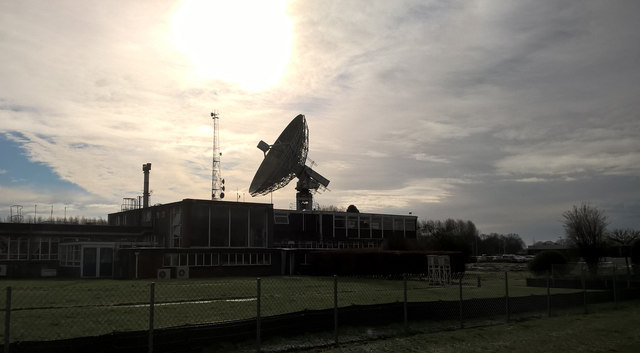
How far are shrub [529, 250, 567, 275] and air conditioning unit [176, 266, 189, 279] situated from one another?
3217 cm

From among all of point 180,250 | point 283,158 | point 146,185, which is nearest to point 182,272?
point 180,250

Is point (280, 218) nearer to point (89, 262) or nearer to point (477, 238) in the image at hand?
point (89, 262)

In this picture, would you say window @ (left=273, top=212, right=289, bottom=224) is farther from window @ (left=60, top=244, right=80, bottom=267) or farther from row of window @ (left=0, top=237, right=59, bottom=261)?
window @ (left=60, top=244, right=80, bottom=267)

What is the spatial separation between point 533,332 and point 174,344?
9599 mm

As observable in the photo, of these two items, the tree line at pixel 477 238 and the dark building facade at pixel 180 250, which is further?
the tree line at pixel 477 238

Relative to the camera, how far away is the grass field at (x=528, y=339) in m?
11.7

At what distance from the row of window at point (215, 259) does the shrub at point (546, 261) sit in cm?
2712

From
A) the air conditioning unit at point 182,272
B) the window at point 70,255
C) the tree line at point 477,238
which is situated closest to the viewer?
the air conditioning unit at point 182,272

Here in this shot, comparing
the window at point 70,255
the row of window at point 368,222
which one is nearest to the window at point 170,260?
the window at point 70,255

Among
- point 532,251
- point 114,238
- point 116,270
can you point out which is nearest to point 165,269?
point 116,270

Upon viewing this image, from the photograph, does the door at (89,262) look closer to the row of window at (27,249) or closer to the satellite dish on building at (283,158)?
the row of window at (27,249)

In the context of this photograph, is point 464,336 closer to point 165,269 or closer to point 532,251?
point 165,269

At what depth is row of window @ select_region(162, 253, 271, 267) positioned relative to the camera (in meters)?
49.9

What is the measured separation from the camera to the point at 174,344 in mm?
9688
